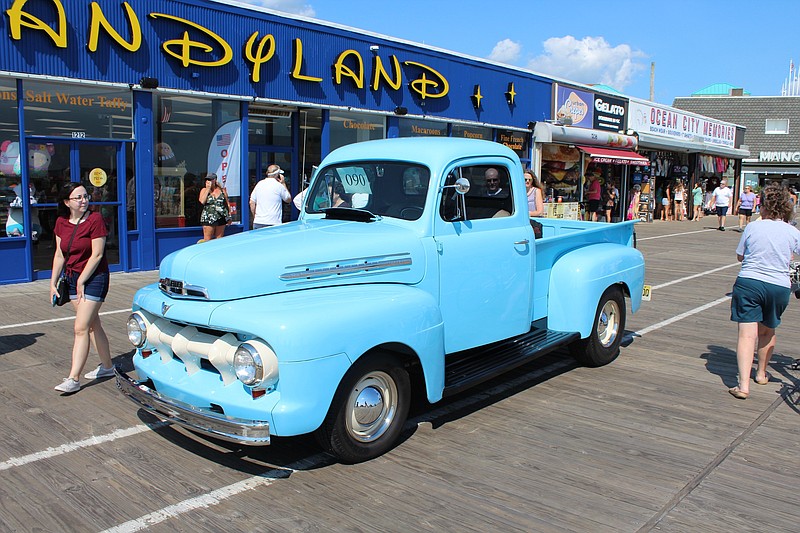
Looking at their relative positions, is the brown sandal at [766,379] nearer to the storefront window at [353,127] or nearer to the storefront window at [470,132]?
the storefront window at [353,127]

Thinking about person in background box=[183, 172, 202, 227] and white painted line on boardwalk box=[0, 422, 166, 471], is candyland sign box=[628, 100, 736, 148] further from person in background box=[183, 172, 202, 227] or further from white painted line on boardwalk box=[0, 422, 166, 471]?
white painted line on boardwalk box=[0, 422, 166, 471]

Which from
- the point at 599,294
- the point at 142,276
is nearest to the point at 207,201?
the point at 142,276

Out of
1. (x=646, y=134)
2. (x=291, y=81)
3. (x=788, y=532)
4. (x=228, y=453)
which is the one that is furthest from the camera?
(x=646, y=134)

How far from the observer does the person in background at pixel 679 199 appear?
102 ft

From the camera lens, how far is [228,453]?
4.59 meters

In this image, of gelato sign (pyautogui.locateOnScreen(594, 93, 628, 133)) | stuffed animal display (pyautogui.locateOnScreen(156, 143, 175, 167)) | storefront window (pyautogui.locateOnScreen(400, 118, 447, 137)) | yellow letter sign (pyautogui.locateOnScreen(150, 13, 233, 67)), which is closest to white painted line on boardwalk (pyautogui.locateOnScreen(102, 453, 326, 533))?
stuffed animal display (pyautogui.locateOnScreen(156, 143, 175, 167))

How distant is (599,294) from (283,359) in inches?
139

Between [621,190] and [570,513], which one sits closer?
[570,513]

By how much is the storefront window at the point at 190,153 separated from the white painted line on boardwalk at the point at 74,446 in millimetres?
Result: 8320

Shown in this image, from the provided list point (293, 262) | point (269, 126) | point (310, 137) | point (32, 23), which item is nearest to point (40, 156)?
point (32, 23)

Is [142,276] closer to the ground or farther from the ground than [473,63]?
closer to the ground

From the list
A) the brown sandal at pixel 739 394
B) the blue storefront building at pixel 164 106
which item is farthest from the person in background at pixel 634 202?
the brown sandal at pixel 739 394

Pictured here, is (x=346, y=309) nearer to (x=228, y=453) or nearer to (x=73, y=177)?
(x=228, y=453)

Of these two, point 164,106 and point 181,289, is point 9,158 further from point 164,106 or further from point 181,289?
point 181,289
